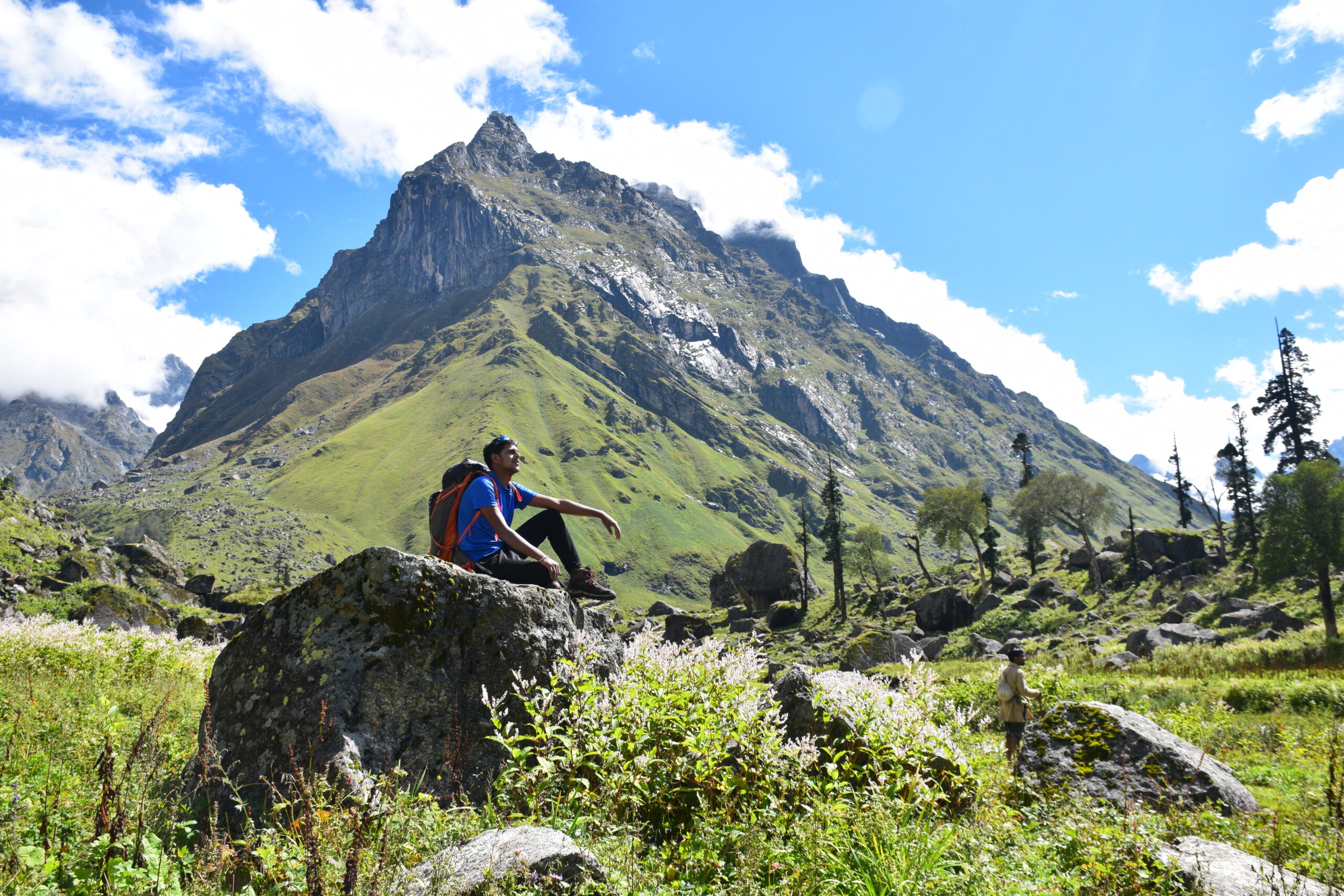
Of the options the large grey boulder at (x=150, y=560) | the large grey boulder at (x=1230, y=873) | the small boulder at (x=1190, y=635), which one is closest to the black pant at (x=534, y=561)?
the large grey boulder at (x=1230, y=873)

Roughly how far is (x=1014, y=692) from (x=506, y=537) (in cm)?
1035

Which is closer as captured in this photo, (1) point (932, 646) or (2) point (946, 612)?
(1) point (932, 646)

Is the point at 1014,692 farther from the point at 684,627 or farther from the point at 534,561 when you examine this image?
the point at 684,627

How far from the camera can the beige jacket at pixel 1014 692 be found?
12039 mm

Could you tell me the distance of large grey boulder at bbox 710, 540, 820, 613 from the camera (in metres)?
98.2

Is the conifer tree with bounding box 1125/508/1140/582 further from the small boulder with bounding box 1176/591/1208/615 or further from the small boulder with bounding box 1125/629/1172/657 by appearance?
the small boulder with bounding box 1125/629/1172/657

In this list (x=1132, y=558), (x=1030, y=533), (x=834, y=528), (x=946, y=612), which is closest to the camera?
(x=946, y=612)

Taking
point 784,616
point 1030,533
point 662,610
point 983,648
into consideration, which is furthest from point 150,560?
point 1030,533

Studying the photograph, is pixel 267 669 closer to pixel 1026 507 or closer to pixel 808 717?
pixel 808 717

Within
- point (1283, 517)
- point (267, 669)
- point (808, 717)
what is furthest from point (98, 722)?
point (1283, 517)

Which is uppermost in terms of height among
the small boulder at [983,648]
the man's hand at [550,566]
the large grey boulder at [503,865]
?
the man's hand at [550,566]

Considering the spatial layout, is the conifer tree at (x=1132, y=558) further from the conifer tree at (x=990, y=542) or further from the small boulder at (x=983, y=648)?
the small boulder at (x=983, y=648)

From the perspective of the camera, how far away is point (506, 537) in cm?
716

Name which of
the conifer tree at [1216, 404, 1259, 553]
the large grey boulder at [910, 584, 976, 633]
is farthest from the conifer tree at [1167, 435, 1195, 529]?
the large grey boulder at [910, 584, 976, 633]
